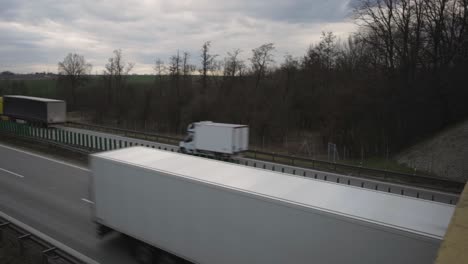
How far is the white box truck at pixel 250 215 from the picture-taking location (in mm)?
5469

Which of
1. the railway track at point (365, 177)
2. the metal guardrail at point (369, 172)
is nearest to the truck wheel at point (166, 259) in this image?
the railway track at point (365, 177)

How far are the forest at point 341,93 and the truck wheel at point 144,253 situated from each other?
22897 millimetres

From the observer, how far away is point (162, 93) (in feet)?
183

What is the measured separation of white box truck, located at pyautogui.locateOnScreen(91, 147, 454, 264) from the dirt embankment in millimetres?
18139

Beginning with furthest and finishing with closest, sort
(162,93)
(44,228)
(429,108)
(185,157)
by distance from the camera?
(162,93) < (429,108) < (44,228) < (185,157)

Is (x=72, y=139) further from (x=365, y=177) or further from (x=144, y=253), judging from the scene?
(x=365, y=177)

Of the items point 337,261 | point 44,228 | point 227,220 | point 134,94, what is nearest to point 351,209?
point 337,261

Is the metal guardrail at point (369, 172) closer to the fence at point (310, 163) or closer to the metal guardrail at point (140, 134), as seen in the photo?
the fence at point (310, 163)

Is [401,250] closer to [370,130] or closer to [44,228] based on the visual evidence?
[44,228]

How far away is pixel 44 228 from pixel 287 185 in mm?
8757

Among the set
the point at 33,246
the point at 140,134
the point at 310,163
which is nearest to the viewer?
the point at 33,246

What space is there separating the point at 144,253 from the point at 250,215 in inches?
151

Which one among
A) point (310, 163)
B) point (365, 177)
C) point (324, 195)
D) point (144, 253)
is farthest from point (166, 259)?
point (310, 163)

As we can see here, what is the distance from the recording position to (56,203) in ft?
44.0
